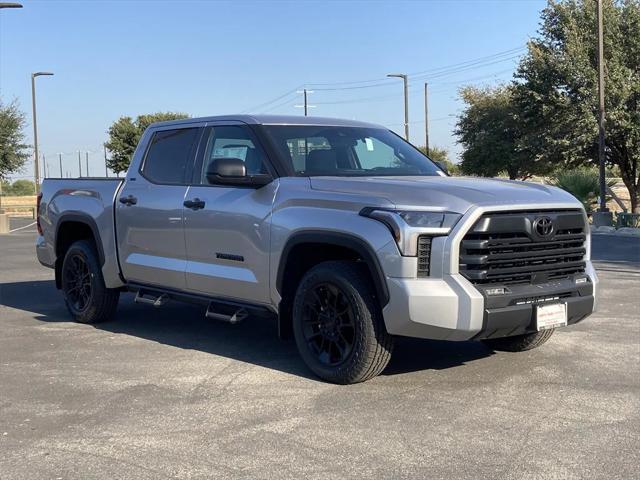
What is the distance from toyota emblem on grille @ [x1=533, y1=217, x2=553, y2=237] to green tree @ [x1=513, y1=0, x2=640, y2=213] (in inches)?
897

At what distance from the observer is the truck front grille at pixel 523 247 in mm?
4758

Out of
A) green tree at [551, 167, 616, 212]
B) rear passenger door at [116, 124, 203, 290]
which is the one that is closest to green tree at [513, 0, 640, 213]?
green tree at [551, 167, 616, 212]

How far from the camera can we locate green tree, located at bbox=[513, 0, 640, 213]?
26.4m

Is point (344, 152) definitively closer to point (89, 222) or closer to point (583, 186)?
point (89, 222)

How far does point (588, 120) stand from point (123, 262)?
2253 centimetres

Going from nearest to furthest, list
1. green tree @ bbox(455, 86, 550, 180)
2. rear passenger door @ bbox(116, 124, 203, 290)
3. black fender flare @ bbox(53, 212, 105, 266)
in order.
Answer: rear passenger door @ bbox(116, 124, 203, 290), black fender flare @ bbox(53, 212, 105, 266), green tree @ bbox(455, 86, 550, 180)

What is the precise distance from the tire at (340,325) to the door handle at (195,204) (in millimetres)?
1285

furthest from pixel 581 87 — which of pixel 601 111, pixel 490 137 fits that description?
pixel 490 137

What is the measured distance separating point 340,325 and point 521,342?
6.01ft

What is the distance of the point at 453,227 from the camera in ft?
15.4

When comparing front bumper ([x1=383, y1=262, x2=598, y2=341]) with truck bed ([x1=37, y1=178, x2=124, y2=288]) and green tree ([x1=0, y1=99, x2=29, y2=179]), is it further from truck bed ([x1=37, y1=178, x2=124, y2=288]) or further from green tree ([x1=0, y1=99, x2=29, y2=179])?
green tree ([x1=0, y1=99, x2=29, y2=179])

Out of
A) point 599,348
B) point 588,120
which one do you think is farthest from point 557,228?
point 588,120

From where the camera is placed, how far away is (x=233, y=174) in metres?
5.59

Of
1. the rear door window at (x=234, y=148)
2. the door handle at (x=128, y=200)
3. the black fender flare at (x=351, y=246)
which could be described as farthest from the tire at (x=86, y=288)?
the black fender flare at (x=351, y=246)
